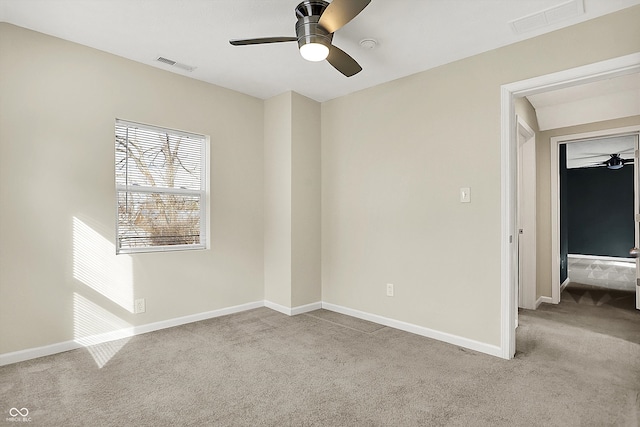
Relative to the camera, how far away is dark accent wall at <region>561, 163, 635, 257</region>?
897 centimetres

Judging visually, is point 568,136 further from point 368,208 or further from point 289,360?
point 289,360

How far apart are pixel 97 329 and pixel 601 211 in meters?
11.3

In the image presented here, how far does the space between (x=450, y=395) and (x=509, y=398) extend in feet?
1.14

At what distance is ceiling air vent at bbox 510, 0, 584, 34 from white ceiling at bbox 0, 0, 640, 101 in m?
0.03

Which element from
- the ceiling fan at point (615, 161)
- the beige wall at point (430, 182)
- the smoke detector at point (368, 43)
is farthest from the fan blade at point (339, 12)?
the ceiling fan at point (615, 161)

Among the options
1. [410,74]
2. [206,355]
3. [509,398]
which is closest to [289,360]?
[206,355]

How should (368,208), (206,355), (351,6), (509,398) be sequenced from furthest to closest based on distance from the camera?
(368,208) < (206,355) < (509,398) < (351,6)

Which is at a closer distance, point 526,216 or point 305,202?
point 305,202

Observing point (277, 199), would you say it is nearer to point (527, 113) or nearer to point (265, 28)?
point (265, 28)

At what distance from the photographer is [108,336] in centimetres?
303

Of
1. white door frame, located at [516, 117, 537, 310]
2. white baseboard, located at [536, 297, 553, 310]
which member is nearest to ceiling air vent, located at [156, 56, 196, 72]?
white door frame, located at [516, 117, 537, 310]

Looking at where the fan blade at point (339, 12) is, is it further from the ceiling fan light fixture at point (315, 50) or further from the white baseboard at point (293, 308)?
the white baseboard at point (293, 308)

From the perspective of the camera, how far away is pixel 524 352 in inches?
112

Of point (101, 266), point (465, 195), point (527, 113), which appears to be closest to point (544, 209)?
point (527, 113)
